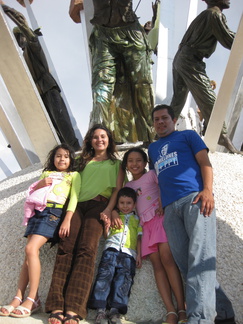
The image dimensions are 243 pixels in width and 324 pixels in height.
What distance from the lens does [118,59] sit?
15.4 ft

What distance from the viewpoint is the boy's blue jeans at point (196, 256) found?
183 cm

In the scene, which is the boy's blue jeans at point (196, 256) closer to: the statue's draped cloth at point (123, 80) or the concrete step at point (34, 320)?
the concrete step at point (34, 320)

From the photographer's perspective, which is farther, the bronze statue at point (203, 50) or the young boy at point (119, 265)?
the bronze statue at point (203, 50)

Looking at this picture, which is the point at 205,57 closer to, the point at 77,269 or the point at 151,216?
the point at 151,216

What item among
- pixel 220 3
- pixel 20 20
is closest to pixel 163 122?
pixel 220 3

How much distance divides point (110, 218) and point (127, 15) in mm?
2985

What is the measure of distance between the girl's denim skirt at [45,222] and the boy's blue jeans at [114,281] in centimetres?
41

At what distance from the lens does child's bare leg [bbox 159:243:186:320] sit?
2131 millimetres

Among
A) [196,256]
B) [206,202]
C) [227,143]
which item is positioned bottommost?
[227,143]

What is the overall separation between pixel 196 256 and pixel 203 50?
4019 millimetres

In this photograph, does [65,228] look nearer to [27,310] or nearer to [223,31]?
[27,310]

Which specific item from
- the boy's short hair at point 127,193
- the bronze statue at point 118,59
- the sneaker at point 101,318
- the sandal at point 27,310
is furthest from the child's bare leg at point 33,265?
the bronze statue at point 118,59

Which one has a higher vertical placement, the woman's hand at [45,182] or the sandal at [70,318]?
the woman's hand at [45,182]

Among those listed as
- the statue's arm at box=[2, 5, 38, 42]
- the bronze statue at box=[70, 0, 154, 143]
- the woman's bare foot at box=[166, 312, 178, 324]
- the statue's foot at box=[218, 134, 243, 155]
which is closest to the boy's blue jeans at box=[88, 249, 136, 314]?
the woman's bare foot at box=[166, 312, 178, 324]
